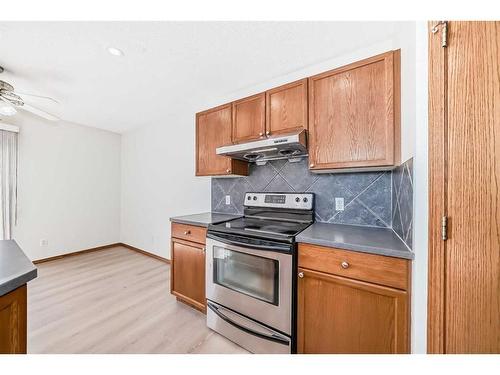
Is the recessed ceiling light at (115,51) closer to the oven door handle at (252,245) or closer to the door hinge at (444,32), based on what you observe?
the oven door handle at (252,245)

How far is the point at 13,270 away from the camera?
29.5 inches

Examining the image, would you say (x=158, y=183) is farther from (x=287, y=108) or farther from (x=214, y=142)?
(x=287, y=108)

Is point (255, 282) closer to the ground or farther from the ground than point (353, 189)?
closer to the ground

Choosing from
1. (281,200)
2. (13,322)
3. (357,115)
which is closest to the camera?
(13,322)

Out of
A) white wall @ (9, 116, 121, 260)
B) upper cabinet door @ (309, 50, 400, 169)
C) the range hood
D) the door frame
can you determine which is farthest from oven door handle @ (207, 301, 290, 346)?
white wall @ (9, 116, 121, 260)

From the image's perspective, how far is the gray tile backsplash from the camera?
124cm

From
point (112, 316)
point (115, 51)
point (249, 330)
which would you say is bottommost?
point (112, 316)

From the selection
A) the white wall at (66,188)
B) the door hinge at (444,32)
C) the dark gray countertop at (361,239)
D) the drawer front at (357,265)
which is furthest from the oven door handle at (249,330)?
the white wall at (66,188)

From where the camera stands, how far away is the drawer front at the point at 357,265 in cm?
103

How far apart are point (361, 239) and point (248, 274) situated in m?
0.80

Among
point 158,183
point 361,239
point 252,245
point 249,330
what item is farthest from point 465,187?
point 158,183

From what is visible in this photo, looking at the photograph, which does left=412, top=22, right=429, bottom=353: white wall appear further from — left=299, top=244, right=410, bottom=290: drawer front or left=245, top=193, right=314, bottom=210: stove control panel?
left=245, top=193, right=314, bottom=210: stove control panel

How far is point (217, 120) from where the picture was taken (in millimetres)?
2154
